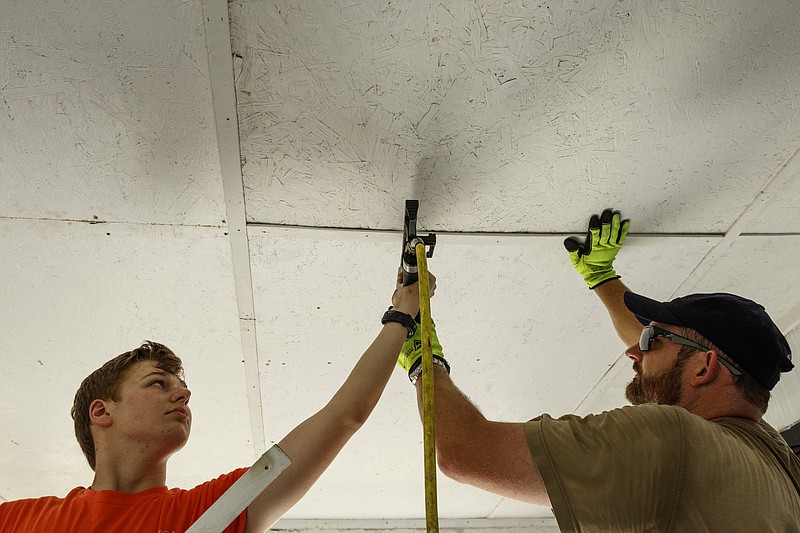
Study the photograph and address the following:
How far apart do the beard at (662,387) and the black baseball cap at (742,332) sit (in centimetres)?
9

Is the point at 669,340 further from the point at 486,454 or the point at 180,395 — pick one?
the point at 180,395

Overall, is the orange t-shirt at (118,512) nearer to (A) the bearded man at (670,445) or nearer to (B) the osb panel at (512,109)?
(A) the bearded man at (670,445)

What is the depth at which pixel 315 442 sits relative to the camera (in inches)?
47.4

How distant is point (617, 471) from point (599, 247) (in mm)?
698

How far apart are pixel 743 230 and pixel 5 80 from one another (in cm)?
172

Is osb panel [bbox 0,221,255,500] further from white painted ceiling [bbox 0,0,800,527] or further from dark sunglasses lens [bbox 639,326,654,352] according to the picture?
dark sunglasses lens [bbox 639,326,654,352]

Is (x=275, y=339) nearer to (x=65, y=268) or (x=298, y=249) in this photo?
(x=298, y=249)

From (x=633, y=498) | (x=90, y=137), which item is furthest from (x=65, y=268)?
(x=633, y=498)

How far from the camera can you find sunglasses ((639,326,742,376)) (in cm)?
130

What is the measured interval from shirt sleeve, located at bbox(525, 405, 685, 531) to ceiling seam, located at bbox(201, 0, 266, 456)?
0.83 m

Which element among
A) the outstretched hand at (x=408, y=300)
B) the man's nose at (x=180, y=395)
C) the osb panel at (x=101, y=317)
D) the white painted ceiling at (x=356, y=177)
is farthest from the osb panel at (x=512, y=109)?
the man's nose at (x=180, y=395)

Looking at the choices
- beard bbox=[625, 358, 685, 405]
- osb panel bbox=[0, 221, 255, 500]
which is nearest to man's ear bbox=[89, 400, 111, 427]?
osb panel bbox=[0, 221, 255, 500]

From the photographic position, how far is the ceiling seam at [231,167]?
119 cm

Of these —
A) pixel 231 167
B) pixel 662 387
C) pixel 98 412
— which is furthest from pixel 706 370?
pixel 98 412
